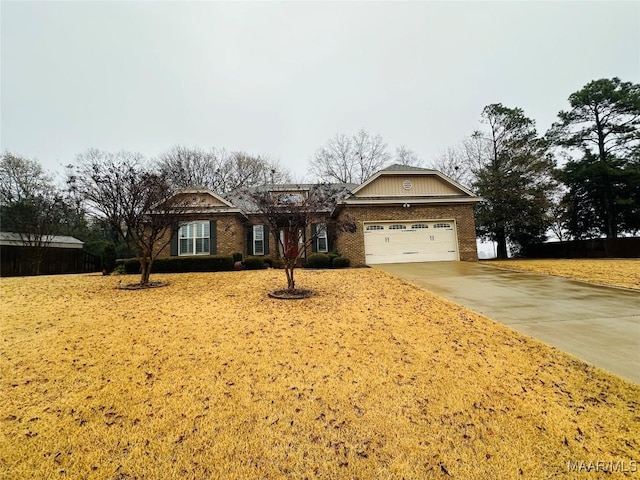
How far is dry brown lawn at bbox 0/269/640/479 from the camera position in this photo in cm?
225

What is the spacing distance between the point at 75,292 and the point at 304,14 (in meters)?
13.2

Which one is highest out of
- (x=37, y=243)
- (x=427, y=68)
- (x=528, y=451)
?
(x=427, y=68)

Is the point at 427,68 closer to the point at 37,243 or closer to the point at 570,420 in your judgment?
the point at 570,420

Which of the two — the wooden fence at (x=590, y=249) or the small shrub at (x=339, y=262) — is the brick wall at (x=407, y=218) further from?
the wooden fence at (x=590, y=249)

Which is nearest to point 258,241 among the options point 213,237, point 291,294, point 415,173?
point 213,237

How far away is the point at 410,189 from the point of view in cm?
1507

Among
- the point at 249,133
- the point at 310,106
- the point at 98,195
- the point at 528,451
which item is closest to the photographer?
the point at 528,451

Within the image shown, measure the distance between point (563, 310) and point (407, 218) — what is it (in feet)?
29.8

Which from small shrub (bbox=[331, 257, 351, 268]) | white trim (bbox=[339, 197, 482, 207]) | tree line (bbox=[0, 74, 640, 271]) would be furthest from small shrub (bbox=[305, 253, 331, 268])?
tree line (bbox=[0, 74, 640, 271])

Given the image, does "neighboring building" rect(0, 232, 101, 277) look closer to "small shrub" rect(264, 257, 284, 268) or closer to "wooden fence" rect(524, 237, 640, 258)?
"small shrub" rect(264, 257, 284, 268)

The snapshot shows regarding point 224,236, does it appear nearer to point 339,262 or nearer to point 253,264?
point 253,264

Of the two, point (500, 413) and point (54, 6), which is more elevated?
point (54, 6)

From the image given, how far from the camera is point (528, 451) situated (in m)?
2.38

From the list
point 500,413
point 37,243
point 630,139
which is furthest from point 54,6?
point 630,139
